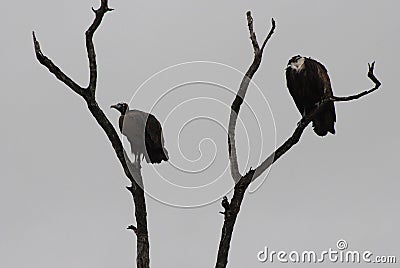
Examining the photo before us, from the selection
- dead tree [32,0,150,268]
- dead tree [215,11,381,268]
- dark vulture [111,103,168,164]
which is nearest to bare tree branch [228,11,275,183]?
dead tree [215,11,381,268]

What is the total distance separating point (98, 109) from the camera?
8945 millimetres

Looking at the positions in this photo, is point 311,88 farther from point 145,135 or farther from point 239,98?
point 145,135

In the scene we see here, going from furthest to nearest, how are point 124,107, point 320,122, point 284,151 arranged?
point 124,107 < point 320,122 < point 284,151

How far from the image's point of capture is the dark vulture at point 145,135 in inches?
416

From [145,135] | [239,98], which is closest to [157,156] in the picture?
[145,135]

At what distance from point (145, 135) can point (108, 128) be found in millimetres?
1709

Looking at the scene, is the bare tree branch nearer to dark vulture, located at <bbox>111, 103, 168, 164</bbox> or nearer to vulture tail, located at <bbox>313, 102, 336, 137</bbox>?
vulture tail, located at <bbox>313, 102, 336, 137</bbox>

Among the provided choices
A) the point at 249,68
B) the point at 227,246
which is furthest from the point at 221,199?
the point at 249,68

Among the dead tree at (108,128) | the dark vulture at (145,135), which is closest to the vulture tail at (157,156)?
the dark vulture at (145,135)

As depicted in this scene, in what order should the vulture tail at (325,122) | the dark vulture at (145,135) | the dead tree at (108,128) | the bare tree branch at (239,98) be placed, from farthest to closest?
the dark vulture at (145,135), the vulture tail at (325,122), the bare tree branch at (239,98), the dead tree at (108,128)

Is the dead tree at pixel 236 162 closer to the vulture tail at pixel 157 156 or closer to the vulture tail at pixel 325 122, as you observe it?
the vulture tail at pixel 325 122

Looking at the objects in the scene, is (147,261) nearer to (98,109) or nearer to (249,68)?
(98,109)

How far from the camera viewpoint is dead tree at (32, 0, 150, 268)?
8734mm

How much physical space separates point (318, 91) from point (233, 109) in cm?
180
